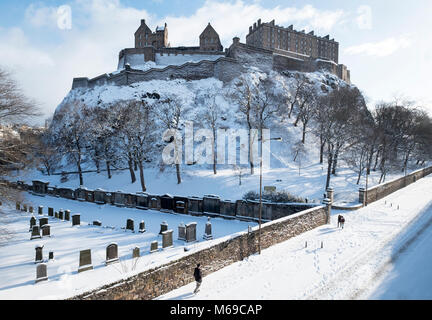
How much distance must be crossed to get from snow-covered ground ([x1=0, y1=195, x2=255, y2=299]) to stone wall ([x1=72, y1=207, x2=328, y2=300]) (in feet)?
0.80

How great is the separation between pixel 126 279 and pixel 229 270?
181 inches

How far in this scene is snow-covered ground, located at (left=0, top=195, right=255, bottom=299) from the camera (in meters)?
8.95

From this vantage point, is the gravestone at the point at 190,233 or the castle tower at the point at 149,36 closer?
the gravestone at the point at 190,233

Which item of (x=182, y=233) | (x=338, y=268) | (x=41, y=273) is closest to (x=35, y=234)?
(x=41, y=273)

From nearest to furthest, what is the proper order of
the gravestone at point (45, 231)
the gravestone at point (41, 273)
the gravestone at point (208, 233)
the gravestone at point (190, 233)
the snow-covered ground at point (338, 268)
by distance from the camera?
1. the snow-covered ground at point (338, 268)
2. the gravestone at point (41, 273)
3. the gravestone at point (190, 233)
4. the gravestone at point (208, 233)
5. the gravestone at point (45, 231)

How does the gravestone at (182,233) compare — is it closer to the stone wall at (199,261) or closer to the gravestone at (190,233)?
the gravestone at (190,233)

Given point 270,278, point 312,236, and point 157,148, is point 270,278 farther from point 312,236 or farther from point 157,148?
point 157,148

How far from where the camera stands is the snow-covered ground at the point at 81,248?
8945 millimetres

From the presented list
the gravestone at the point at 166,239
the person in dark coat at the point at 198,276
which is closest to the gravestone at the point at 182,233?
the gravestone at the point at 166,239

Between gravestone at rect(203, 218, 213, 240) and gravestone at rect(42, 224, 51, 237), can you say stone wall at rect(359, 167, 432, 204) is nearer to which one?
gravestone at rect(203, 218, 213, 240)

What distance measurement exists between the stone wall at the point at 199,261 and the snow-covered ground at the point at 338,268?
12.3 inches

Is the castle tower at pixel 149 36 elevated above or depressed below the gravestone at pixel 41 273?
above

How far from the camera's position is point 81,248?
44.7ft

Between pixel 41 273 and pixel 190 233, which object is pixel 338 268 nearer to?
pixel 190 233
